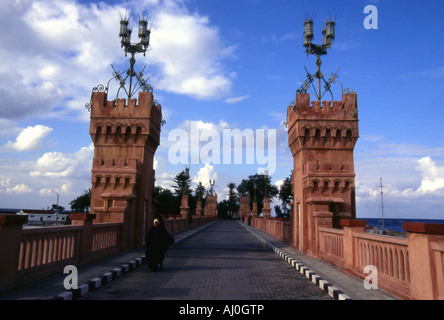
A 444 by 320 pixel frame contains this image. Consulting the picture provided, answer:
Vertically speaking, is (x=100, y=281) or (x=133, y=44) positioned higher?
(x=133, y=44)

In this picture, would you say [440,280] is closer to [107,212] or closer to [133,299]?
[133,299]

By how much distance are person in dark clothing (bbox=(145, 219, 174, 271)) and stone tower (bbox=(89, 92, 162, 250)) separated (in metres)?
4.03

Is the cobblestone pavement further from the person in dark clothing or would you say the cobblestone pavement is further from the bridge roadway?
the person in dark clothing

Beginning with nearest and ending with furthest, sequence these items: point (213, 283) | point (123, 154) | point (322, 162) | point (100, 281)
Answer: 1. point (100, 281)
2. point (213, 283)
3. point (322, 162)
4. point (123, 154)

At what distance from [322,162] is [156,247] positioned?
7765 mm

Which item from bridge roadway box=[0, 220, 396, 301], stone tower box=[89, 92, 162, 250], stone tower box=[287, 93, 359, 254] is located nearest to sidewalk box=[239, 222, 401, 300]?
bridge roadway box=[0, 220, 396, 301]

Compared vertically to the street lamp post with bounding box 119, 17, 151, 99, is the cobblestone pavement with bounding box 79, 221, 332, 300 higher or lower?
lower

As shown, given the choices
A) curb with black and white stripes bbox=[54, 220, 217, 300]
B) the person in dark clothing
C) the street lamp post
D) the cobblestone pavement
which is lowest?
the cobblestone pavement

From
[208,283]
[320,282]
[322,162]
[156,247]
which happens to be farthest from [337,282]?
[322,162]

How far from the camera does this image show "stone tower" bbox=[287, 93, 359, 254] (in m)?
13.6

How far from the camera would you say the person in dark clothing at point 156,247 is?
984 centimetres

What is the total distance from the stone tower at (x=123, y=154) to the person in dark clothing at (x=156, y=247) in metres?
4.03

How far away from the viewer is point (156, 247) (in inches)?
392

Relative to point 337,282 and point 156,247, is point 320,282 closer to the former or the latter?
point 337,282
